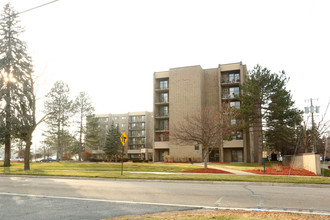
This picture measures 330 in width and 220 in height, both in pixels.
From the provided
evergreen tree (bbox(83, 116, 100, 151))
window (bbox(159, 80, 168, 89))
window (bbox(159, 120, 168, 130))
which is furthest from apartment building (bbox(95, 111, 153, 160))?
window (bbox(159, 80, 168, 89))

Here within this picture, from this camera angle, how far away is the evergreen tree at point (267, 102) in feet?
105

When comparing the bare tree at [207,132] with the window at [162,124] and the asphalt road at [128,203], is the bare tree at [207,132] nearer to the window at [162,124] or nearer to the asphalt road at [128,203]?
the asphalt road at [128,203]

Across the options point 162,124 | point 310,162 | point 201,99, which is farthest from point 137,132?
point 310,162

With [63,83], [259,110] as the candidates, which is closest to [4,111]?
[63,83]

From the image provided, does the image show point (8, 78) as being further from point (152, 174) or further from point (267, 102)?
point (267, 102)

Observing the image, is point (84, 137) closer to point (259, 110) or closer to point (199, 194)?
point (259, 110)

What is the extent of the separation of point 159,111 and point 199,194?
38883 mm

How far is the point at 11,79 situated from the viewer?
32031mm

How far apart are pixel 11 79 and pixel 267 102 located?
31646 mm

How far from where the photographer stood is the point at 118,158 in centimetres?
5678

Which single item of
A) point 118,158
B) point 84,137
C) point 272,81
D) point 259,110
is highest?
point 272,81

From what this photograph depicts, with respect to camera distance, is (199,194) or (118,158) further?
(118,158)

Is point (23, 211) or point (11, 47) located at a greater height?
point (11, 47)

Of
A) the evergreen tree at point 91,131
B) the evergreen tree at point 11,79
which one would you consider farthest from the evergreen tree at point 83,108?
the evergreen tree at point 11,79
